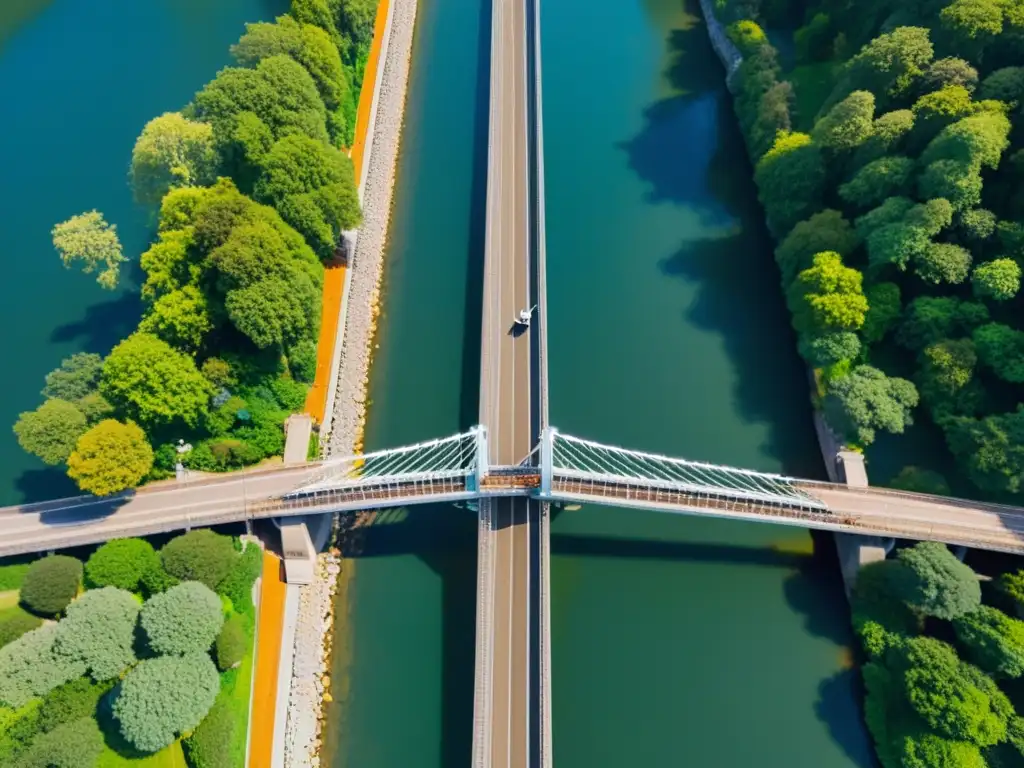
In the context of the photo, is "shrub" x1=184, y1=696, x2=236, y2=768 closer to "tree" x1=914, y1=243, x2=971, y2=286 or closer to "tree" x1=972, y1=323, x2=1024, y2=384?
"tree" x1=972, y1=323, x2=1024, y2=384

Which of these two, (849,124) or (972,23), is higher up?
(972,23)

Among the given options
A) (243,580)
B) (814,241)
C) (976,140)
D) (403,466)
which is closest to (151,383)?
(243,580)

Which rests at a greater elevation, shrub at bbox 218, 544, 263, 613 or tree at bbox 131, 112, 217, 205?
tree at bbox 131, 112, 217, 205

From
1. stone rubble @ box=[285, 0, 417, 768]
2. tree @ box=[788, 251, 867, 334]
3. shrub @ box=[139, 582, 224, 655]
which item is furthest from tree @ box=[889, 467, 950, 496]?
shrub @ box=[139, 582, 224, 655]

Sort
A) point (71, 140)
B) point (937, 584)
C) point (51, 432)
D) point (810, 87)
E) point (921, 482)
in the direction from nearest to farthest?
point (937, 584) → point (51, 432) → point (921, 482) → point (810, 87) → point (71, 140)

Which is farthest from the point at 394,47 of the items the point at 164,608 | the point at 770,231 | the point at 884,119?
the point at 164,608

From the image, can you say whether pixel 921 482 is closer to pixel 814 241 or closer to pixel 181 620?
pixel 814 241
